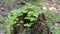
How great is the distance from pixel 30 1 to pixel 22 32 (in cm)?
268

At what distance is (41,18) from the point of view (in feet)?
12.5

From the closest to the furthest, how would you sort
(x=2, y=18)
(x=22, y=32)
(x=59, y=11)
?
(x=22, y=32) → (x=2, y=18) → (x=59, y=11)

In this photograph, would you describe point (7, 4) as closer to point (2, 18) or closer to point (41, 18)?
point (2, 18)

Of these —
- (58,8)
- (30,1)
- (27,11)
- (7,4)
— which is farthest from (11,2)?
(27,11)

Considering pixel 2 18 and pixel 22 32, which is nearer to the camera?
pixel 22 32

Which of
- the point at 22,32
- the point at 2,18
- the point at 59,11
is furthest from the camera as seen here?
the point at 59,11

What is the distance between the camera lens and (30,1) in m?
6.21

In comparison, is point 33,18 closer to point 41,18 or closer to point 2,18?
point 41,18

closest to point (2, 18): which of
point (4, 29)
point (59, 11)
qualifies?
point (4, 29)

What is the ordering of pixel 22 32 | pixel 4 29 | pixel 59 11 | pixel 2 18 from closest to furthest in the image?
1. pixel 22 32
2. pixel 4 29
3. pixel 2 18
4. pixel 59 11

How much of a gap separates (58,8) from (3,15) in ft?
5.50

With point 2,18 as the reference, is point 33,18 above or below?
above

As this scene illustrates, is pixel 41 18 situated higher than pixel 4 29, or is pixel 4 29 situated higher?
pixel 41 18

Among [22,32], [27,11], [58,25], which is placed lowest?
[58,25]
